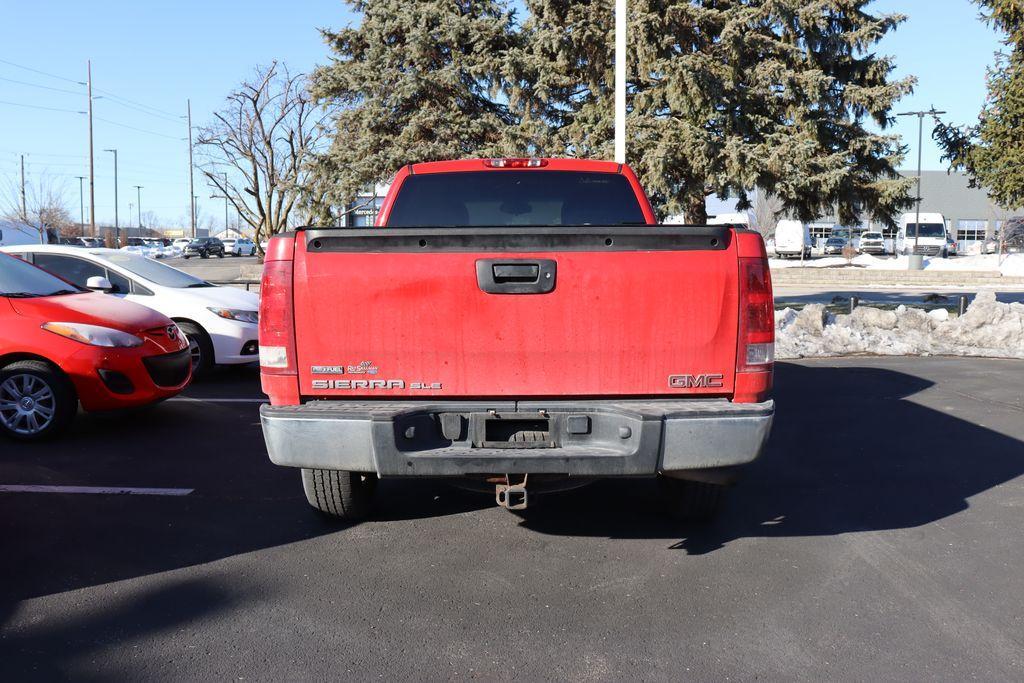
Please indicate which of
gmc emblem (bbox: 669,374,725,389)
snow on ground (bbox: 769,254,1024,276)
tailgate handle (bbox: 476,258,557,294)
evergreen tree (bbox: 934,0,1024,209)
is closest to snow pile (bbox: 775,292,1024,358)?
evergreen tree (bbox: 934,0,1024,209)

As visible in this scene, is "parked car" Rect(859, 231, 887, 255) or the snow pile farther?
"parked car" Rect(859, 231, 887, 255)

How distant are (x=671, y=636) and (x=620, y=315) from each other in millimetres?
1371

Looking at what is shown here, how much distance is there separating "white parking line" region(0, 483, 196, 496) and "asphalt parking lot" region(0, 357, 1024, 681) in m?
0.08

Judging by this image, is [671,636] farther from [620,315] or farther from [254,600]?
[254,600]

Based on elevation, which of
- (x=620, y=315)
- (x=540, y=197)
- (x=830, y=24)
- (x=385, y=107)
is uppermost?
(x=830, y=24)

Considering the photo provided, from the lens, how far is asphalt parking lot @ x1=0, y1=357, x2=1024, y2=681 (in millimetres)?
3420

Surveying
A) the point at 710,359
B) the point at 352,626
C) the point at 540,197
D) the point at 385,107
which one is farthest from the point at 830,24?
the point at 352,626

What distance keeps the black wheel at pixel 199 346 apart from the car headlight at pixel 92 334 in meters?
2.72

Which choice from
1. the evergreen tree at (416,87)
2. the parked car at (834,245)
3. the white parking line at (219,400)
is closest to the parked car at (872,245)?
the parked car at (834,245)

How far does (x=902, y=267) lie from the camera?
4009cm

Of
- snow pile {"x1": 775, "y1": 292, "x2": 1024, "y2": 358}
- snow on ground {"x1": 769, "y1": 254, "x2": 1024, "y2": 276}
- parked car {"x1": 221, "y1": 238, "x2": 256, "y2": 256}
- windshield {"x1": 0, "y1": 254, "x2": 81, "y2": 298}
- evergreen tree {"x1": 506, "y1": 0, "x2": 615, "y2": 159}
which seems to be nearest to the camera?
windshield {"x1": 0, "y1": 254, "x2": 81, "y2": 298}

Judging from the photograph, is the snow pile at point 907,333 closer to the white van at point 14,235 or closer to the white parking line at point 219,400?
the white parking line at point 219,400

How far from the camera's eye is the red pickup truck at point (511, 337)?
3.94 meters

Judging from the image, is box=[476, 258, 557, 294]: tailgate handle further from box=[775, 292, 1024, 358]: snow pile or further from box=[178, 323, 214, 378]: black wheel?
box=[775, 292, 1024, 358]: snow pile
